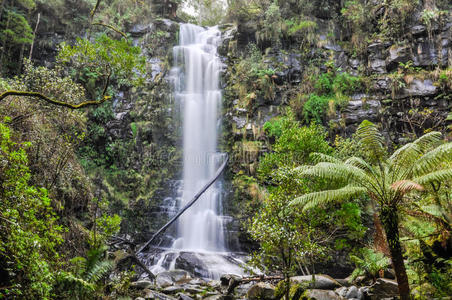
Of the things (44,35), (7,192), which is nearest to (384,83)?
(7,192)

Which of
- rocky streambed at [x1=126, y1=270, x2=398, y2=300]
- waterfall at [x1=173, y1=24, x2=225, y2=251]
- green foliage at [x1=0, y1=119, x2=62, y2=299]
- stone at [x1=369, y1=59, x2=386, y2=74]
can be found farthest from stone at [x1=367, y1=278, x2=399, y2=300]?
stone at [x1=369, y1=59, x2=386, y2=74]

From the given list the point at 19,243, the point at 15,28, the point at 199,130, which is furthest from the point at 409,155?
the point at 15,28

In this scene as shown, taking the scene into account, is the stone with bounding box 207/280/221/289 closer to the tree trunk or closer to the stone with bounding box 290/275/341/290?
the stone with bounding box 290/275/341/290

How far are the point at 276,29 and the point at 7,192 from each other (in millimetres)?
19173

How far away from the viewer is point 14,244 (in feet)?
12.3

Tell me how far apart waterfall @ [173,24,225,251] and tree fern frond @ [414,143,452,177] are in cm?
1003

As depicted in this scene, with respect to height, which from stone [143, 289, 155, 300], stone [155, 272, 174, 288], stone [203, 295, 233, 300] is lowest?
stone [155, 272, 174, 288]

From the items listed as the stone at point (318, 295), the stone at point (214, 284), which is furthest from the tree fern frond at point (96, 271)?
the stone at point (214, 284)

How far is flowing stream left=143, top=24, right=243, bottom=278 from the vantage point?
11711 millimetres

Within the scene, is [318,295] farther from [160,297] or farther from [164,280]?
[164,280]

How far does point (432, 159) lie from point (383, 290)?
3651 mm

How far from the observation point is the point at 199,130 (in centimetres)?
1880

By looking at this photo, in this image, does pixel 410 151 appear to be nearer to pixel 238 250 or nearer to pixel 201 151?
pixel 238 250

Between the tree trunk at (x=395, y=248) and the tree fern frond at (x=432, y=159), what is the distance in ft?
3.63
